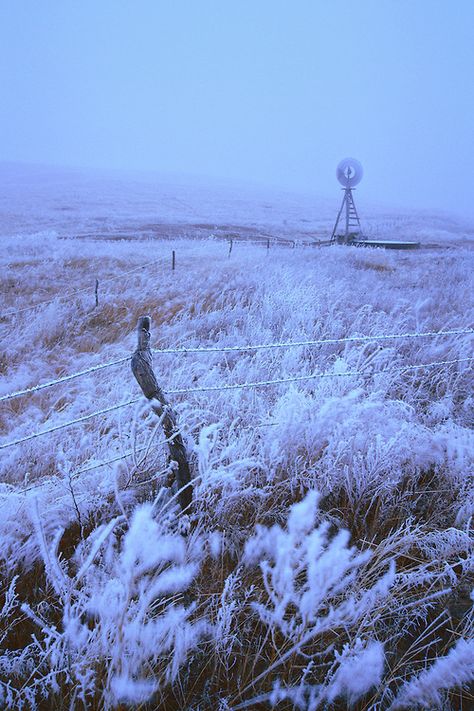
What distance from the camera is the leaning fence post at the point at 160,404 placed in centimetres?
258

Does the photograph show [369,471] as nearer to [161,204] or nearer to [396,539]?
[396,539]

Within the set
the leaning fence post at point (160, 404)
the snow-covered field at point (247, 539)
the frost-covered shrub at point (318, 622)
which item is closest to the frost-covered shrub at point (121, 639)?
the snow-covered field at point (247, 539)

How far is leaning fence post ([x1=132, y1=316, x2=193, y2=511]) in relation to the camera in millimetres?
2578

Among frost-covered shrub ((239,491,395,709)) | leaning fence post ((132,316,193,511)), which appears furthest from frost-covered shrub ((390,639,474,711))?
leaning fence post ((132,316,193,511))

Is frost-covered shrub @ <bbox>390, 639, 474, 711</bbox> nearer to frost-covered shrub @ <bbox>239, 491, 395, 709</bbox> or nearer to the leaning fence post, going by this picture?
frost-covered shrub @ <bbox>239, 491, 395, 709</bbox>

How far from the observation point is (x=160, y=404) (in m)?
2.55

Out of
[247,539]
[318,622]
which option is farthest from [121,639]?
[247,539]

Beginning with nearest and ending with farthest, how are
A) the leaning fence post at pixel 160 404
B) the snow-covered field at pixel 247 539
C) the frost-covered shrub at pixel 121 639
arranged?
the frost-covered shrub at pixel 121 639 < the snow-covered field at pixel 247 539 < the leaning fence post at pixel 160 404

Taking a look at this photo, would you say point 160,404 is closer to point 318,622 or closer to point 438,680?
point 318,622

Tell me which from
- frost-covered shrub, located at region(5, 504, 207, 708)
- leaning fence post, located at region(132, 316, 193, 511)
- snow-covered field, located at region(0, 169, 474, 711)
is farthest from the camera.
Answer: leaning fence post, located at region(132, 316, 193, 511)

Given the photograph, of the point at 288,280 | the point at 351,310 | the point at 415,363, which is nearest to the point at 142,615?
the point at 415,363

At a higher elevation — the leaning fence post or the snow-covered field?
the leaning fence post

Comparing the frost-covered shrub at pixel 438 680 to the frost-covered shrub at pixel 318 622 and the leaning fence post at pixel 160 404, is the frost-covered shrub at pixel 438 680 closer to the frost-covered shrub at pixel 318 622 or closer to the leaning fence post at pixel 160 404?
the frost-covered shrub at pixel 318 622

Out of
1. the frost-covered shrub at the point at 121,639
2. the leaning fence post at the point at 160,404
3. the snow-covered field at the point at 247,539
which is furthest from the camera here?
the leaning fence post at the point at 160,404
